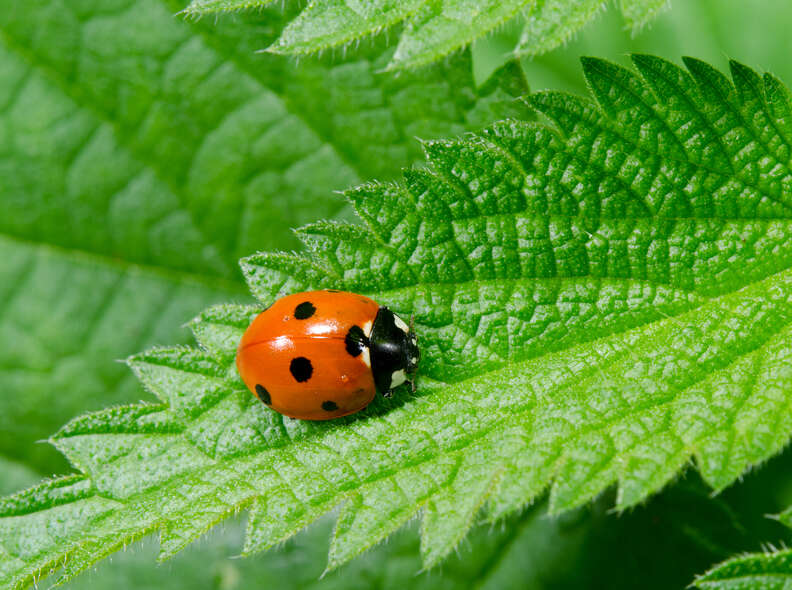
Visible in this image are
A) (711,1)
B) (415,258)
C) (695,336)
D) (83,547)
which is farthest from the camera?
(711,1)

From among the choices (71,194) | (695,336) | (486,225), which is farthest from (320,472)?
(71,194)

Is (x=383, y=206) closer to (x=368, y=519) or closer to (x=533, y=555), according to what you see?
(x=368, y=519)

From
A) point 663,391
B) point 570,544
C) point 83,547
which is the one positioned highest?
point 663,391

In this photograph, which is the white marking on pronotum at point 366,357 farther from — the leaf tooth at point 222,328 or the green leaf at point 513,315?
the leaf tooth at point 222,328

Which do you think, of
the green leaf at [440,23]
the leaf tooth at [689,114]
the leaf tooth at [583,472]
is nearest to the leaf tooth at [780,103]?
the leaf tooth at [689,114]

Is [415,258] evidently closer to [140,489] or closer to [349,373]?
[349,373]

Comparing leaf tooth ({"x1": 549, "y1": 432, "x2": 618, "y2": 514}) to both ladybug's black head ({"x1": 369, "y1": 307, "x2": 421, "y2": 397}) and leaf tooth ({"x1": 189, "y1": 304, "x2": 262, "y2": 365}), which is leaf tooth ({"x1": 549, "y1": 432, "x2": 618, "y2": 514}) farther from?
leaf tooth ({"x1": 189, "y1": 304, "x2": 262, "y2": 365})
